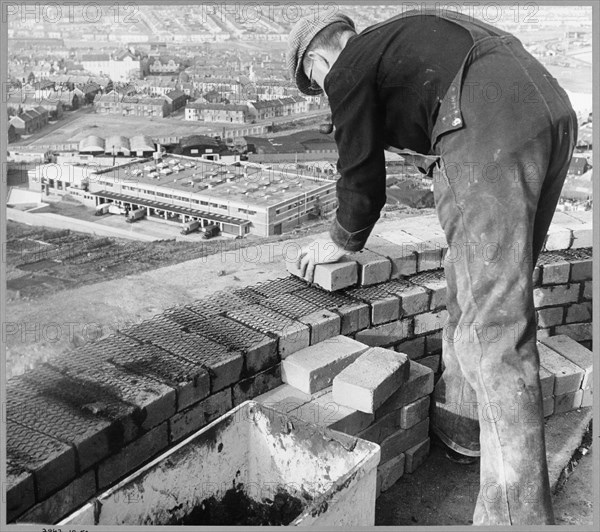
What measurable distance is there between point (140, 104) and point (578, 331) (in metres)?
38.1

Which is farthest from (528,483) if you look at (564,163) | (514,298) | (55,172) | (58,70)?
(58,70)

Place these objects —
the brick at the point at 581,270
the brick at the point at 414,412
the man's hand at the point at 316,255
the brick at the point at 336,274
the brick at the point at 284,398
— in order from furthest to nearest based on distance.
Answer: the brick at the point at 581,270, the brick at the point at 336,274, the man's hand at the point at 316,255, the brick at the point at 414,412, the brick at the point at 284,398

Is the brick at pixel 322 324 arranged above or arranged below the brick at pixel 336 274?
below

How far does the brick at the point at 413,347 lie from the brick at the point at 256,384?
0.80 m

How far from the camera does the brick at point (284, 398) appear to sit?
9.32 ft

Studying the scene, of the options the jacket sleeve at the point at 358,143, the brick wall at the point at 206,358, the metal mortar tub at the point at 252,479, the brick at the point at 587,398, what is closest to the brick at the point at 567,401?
the brick at the point at 587,398

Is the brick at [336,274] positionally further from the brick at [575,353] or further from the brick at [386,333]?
the brick at [575,353]

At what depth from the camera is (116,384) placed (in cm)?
265

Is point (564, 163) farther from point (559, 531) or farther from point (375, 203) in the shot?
point (559, 531)

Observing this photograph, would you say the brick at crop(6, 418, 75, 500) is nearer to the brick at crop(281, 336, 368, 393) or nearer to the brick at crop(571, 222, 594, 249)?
the brick at crop(281, 336, 368, 393)

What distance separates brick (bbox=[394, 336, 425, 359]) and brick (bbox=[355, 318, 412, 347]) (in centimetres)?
4

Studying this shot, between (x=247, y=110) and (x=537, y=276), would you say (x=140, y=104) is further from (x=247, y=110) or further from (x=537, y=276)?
(x=537, y=276)

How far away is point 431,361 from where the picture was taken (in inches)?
149

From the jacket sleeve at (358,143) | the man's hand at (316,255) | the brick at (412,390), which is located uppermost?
the jacket sleeve at (358,143)
